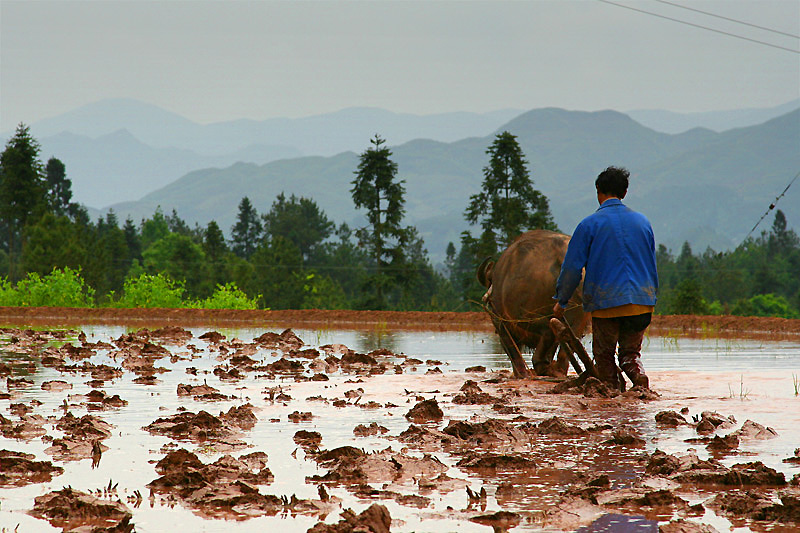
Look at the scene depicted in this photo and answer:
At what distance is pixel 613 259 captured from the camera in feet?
33.1

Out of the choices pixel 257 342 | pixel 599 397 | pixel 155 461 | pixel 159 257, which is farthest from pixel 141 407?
pixel 159 257

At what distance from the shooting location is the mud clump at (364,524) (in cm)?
470

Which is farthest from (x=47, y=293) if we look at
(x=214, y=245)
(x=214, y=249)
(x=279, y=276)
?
(x=214, y=245)

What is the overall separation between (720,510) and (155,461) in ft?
12.7

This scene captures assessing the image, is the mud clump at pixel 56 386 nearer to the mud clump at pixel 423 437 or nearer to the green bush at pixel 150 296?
the mud clump at pixel 423 437

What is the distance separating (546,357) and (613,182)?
308 cm

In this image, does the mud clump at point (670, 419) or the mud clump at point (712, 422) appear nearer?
the mud clump at point (712, 422)

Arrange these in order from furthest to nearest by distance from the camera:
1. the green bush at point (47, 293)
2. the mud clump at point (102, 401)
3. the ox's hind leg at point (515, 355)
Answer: the green bush at point (47, 293), the ox's hind leg at point (515, 355), the mud clump at point (102, 401)

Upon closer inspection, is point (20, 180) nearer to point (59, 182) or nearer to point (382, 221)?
→ point (382, 221)

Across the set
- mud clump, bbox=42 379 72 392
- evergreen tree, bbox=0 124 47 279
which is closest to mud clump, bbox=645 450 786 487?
mud clump, bbox=42 379 72 392

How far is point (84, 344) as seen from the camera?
17984 mm

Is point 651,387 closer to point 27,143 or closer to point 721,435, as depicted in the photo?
point 721,435

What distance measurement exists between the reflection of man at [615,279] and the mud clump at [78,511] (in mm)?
6089

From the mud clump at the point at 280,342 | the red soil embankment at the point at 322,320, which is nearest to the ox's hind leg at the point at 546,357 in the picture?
the mud clump at the point at 280,342
